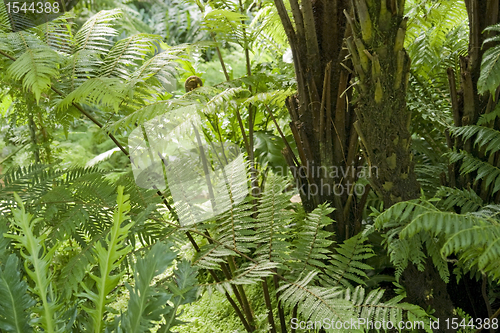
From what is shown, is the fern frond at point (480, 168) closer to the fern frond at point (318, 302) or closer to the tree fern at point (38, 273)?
the fern frond at point (318, 302)

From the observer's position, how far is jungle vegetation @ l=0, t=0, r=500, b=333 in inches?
28.3

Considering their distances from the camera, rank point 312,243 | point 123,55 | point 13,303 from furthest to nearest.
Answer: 1. point 123,55
2. point 312,243
3. point 13,303

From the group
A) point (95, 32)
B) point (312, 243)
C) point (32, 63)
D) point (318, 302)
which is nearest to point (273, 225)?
point (312, 243)

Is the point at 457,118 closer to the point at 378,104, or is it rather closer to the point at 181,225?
the point at 378,104

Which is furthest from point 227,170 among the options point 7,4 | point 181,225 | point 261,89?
point 7,4

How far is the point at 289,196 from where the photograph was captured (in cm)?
102

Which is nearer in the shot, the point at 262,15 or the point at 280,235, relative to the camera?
the point at 280,235

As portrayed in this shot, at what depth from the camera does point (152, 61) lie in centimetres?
117

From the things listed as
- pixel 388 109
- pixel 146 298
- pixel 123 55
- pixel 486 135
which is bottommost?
pixel 146 298

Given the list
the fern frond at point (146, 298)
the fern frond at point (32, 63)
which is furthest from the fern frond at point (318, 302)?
the fern frond at point (32, 63)

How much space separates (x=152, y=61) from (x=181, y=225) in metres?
0.52

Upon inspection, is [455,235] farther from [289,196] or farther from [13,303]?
[13,303]

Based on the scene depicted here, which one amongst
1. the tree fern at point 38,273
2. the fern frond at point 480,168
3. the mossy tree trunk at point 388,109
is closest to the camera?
the tree fern at point 38,273

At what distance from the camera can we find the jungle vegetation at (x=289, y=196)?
0.72 meters
